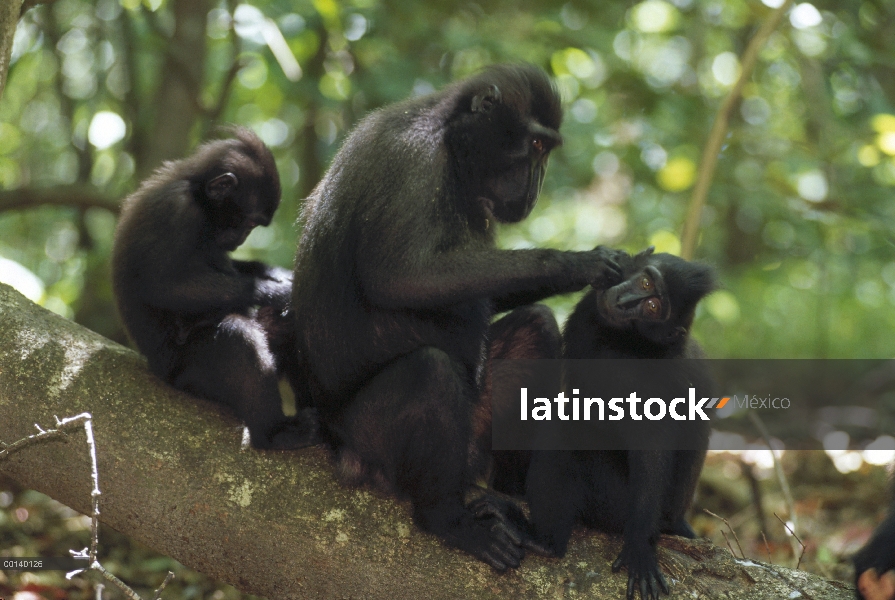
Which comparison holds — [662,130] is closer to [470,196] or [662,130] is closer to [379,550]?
[470,196]

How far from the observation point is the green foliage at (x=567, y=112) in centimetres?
650

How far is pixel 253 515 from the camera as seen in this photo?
324 centimetres

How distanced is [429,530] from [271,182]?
2487mm

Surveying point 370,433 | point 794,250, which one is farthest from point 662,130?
point 370,433

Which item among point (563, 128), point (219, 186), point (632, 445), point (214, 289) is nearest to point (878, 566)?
point (632, 445)

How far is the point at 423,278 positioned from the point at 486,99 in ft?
3.65

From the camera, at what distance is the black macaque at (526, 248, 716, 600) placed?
332cm

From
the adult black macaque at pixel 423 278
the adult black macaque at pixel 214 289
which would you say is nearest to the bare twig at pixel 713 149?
the adult black macaque at pixel 423 278

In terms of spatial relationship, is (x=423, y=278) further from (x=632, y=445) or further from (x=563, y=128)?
(x=563, y=128)

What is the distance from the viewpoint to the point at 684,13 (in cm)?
882

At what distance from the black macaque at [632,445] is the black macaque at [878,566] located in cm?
75

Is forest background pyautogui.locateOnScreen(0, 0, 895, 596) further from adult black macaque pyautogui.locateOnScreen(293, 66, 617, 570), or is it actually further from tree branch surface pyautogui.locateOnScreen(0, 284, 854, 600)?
adult black macaque pyautogui.locateOnScreen(293, 66, 617, 570)

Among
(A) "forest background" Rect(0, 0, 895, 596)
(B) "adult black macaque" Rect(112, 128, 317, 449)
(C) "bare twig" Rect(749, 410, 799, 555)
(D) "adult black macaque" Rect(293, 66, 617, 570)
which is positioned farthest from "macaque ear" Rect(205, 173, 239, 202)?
(C) "bare twig" Rect(749, 410, 799, 555)

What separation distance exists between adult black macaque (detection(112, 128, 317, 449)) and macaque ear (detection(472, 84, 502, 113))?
1509mm
